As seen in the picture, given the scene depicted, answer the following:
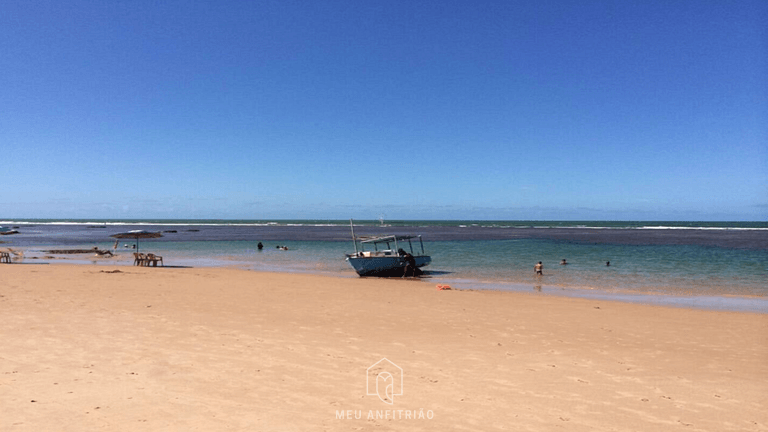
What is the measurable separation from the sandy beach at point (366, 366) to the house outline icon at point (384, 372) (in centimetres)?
6

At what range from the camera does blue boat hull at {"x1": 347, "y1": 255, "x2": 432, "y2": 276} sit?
1180 inches

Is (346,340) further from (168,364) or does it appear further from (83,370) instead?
(83,370)

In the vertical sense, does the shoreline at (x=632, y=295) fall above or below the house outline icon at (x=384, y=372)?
below

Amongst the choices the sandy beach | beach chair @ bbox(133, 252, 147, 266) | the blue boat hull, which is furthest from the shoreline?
beach chair @ bbox(133, 252, 147, 266)

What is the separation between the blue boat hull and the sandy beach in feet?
41.7

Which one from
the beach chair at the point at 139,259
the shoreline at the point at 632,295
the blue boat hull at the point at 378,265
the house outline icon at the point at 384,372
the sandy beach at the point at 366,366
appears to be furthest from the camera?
the beach chair at the point at 139,259

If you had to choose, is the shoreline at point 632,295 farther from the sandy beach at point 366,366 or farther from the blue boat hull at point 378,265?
the blue boat hull at point 378,265

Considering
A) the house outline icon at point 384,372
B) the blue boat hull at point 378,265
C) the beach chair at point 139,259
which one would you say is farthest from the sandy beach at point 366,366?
the beach chair at point 139,259

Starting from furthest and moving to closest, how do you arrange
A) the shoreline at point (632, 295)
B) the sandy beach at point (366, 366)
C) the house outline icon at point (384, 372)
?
the shoreline at point (632, 295) → the house outline icon at point (384, 372) → the sandy beach at point (366, 366)

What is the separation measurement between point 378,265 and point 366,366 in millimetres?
21072

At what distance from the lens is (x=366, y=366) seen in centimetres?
913

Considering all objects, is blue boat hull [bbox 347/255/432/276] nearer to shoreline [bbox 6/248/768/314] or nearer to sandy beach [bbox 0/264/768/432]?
shoreline [bbox 6/248/768/314]

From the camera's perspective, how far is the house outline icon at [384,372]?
7.77m

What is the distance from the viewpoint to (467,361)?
966 centimetres
